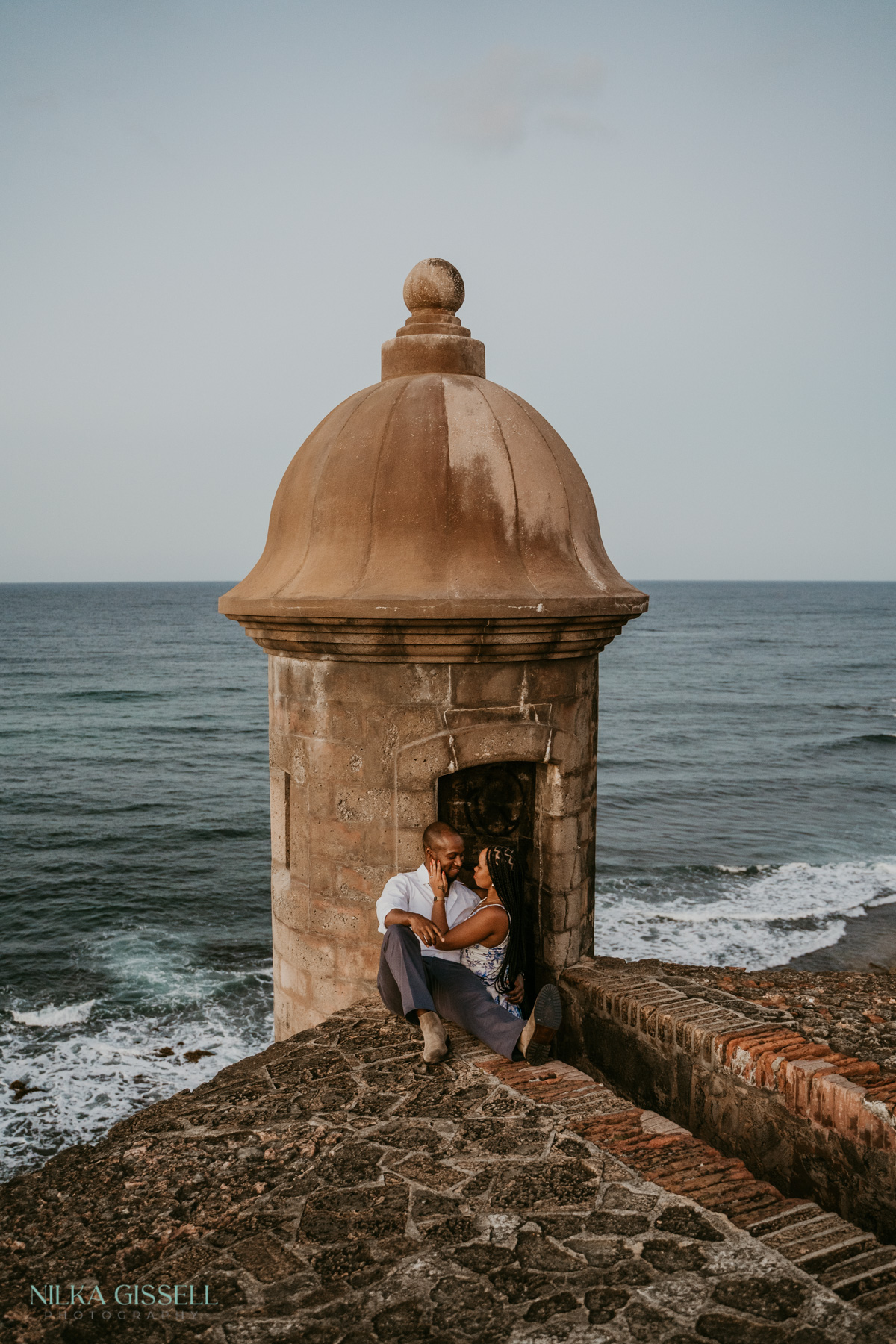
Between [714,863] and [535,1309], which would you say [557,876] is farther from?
[714,863]

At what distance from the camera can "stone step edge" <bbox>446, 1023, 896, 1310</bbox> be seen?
3.06 meters

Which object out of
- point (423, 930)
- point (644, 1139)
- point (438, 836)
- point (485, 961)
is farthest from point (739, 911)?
point (644, 1139)

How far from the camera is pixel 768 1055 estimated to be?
429 cm

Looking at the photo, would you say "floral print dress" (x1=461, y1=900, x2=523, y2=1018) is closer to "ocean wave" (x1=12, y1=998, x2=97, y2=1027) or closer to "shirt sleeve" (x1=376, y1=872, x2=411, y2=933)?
"shirt sleeve" (x1=376, y1=872, x2=411, y2=933)

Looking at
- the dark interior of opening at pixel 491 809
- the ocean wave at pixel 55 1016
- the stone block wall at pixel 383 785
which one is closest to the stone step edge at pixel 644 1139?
the stone block wall at pixel 383 785

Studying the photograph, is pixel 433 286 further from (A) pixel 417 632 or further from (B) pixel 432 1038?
(B) pixel 432 1038

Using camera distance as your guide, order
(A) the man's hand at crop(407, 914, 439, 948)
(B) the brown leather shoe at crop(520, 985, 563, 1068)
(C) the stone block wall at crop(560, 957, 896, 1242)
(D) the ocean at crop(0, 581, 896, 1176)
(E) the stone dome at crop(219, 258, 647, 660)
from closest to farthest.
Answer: (C) the stone block wall at crop(560, 957, 896, 1242)
(B) the brown leather shoe at crop(520, 985, 563, 1068)
(A) the man's hand at crop(407, 914, 439, 948)
(E) the stone dome at crop(219, 258, 647, 660)
(D) the ocean at crop(0, 581, 896, 1176)

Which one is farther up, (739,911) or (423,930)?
(423,930)

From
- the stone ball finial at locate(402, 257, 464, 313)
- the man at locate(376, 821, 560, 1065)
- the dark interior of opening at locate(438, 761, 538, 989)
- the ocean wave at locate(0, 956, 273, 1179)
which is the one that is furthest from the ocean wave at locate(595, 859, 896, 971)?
the stone ball finial at locate(402, 257, 464, 313)

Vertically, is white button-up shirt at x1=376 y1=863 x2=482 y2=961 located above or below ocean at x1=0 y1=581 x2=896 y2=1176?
above

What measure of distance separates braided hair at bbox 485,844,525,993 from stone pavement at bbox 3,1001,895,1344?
5.27 ft

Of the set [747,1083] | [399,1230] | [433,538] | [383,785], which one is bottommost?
[747,1083]

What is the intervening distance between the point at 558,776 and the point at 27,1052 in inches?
358

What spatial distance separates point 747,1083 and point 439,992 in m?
1.49
